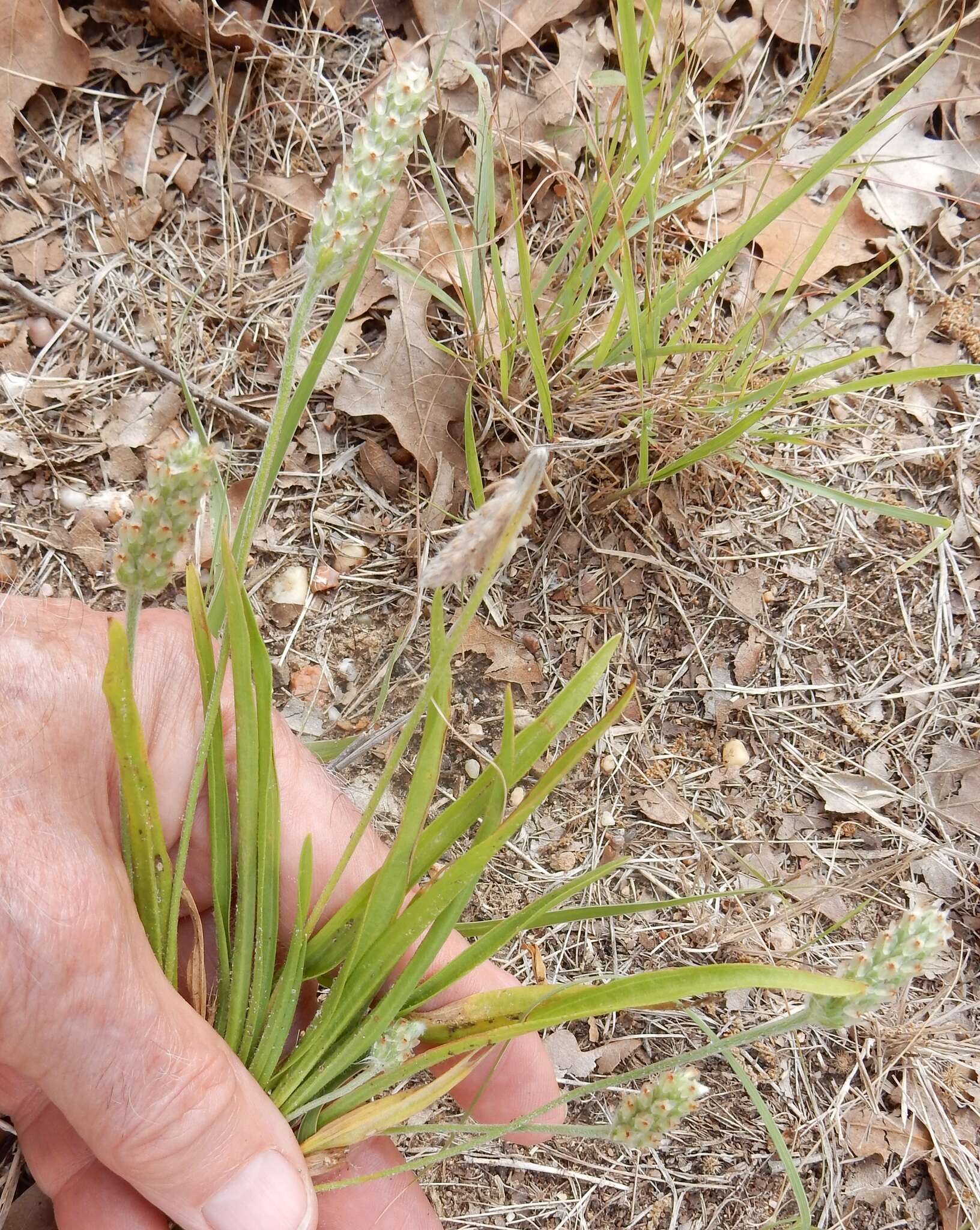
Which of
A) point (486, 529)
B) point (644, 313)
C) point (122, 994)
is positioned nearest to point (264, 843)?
point (122, 994)

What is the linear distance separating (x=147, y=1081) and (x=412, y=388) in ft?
4.30

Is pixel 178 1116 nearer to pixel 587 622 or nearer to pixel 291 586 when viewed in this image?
pixel 291 586

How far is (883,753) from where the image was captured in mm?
2018

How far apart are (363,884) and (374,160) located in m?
0.90

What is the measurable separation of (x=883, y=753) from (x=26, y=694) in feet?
5.70

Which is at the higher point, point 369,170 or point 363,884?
point 369,170

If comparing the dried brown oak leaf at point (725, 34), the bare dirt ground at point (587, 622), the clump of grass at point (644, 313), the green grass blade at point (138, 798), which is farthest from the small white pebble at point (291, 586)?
the dried brown oak leaf at point (725, 34)

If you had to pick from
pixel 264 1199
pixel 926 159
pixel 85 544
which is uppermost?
pixel 926 159

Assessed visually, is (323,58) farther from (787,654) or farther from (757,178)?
(787,654)

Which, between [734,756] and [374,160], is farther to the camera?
[734,756]

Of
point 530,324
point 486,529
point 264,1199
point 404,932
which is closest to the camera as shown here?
point 486,529

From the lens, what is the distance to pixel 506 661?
1868mm

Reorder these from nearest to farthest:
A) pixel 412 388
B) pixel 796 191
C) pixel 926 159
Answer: pixel 796 191
pixel 412 388
pixel 926 159

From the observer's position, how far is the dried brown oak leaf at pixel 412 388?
1.85 metres
